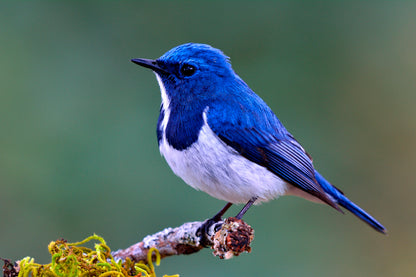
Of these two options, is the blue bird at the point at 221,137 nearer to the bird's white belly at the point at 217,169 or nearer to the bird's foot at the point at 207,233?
the bird's white belly at the point at 217,169

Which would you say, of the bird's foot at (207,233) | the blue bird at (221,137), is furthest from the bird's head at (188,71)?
the bird's foot at (207,233)

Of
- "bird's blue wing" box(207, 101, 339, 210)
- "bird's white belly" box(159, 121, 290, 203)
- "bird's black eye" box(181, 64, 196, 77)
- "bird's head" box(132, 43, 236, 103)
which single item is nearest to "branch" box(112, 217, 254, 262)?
"bird's white belly" box(159, 121, 290, 203)

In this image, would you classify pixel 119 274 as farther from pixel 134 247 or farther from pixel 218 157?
pixel 218 157

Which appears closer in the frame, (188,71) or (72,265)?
(72,265)

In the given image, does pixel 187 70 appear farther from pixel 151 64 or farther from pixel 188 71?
pixel 151 64

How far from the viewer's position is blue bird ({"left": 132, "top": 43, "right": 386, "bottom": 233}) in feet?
11.8

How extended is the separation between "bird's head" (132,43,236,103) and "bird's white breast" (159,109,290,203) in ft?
0.83

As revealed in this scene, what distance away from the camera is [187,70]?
388cm

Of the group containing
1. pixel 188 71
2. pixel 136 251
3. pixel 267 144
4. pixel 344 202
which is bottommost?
pixel 136 251

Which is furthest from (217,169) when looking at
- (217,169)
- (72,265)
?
(72,265)

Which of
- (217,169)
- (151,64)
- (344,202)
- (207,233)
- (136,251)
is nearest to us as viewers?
(136,251)

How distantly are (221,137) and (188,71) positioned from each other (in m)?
0.60

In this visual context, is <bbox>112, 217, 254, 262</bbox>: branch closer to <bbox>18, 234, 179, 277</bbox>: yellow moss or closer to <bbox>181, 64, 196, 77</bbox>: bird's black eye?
<bbox>18, 234, 179, 277</bbox>: yellow moss

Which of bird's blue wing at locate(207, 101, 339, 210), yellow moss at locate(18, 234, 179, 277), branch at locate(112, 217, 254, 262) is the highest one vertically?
bird's blue wing at locate(207, 101, 339, 210)
